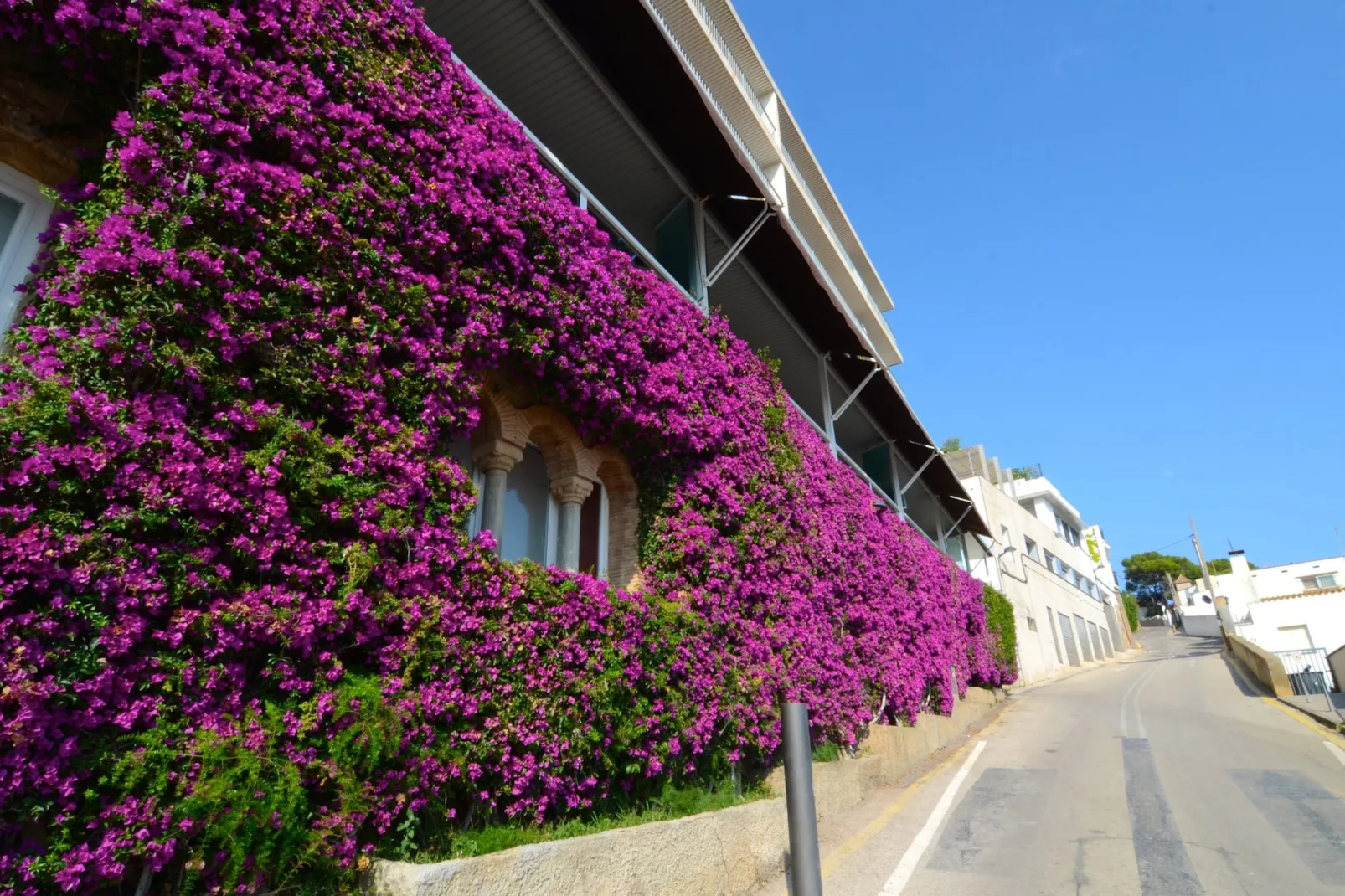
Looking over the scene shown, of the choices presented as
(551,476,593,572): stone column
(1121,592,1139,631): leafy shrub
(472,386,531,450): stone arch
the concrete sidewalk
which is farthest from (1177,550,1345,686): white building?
(472,386,531,450): stone arch

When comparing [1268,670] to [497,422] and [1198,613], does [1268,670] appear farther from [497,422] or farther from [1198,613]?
[1198,613]

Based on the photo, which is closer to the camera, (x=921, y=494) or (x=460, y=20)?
(x=460, y=20)

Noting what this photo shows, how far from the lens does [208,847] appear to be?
313 centimetres

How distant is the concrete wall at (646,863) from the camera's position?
353cm

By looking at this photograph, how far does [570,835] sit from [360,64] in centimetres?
537

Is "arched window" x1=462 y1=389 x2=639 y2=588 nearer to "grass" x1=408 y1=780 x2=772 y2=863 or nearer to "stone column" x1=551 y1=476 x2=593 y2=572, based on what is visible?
"stone column" x1=551 y1=476 x2=593 y2=572

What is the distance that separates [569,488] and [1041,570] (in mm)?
32871

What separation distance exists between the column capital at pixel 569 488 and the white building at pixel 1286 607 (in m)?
23.6

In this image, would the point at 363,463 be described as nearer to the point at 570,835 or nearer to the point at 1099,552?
the point at 570,835

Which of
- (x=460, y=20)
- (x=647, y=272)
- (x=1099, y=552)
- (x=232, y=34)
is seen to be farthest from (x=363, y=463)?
(x=1099, y=552)

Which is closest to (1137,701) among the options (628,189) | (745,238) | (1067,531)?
(745,238)

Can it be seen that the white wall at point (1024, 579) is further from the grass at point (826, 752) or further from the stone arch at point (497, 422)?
the stone arch at point (497, 422)

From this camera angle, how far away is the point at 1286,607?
36438mm

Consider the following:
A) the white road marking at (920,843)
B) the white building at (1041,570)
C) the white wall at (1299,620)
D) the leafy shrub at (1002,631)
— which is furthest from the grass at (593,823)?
the white wall at (1299,620)
